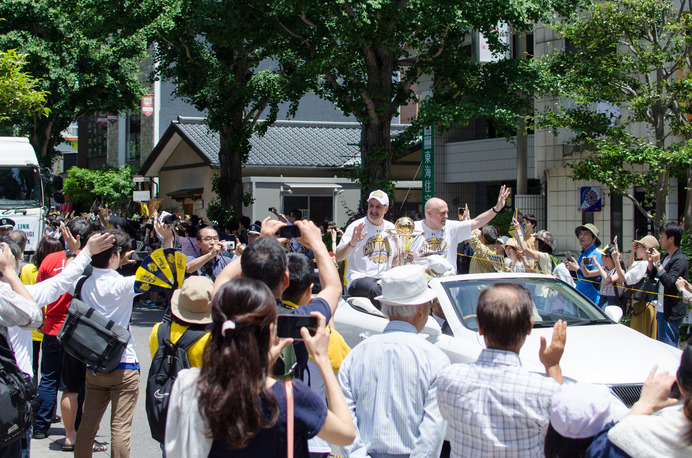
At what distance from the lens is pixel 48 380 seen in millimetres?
6562

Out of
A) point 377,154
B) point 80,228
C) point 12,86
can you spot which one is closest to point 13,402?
point 80,228

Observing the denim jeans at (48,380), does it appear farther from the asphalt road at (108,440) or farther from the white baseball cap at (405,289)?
the white baseball cap at (405,289)

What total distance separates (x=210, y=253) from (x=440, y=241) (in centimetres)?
277

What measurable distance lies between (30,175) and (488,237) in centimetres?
1102

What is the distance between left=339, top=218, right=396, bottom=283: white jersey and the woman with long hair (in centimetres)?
452

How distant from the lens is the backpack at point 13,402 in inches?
143

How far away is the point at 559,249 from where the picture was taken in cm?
1923

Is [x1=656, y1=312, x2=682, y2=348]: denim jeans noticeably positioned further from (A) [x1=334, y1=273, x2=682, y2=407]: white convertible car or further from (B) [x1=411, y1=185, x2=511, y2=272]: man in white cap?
(B) [x1=411, y1=185, x2=511, y2=272]: man in white cap

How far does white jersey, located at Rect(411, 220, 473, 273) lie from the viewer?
730 cm

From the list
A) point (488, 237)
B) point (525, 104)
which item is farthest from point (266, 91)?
point (488, 237)

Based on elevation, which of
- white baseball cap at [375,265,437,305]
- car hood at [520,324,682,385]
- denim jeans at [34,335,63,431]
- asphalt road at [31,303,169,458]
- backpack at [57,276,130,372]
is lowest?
asphalt road at [31,303,169,458]

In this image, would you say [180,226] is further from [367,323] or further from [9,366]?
[9,366]

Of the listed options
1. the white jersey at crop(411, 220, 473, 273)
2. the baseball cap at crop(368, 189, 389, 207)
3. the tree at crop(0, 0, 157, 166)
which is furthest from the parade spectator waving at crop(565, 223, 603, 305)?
the tree at crop(0, 0, 157, 166)

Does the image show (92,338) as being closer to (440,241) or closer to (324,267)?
(324,267)
